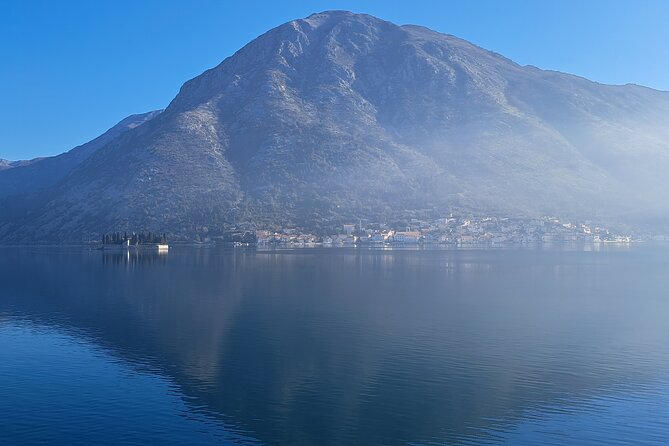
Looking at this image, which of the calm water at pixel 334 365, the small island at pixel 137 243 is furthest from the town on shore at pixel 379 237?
the calm water at pixel 334 365

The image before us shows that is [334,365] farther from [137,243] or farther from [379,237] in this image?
[379,237]

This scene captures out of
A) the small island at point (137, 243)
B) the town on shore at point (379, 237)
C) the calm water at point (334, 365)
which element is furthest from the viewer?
the town on shore at point (379, 237)

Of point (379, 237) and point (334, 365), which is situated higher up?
Answer: point (379, 237)

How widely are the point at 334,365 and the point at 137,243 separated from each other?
461 feet

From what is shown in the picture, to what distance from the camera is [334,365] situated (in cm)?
3678

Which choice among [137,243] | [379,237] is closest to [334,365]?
[137,243]

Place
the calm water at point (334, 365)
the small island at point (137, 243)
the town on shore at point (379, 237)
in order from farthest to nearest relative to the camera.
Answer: the town on shore at point (379, 237) < the small island at point (137, 243) < the calm water at point (334, 365)

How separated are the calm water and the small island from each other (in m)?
91.9

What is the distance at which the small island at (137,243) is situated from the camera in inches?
6462

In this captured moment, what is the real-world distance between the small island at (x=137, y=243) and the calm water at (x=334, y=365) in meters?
91.9

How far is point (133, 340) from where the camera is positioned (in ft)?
144

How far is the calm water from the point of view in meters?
26.8

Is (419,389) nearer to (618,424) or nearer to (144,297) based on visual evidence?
(618,424)

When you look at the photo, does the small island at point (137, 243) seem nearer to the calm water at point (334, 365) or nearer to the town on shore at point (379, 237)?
the town on shore at point (379, 237)
